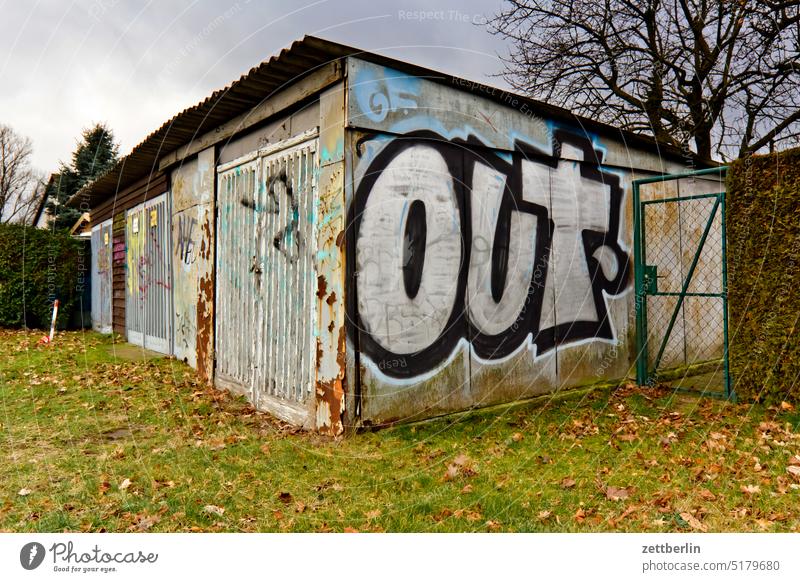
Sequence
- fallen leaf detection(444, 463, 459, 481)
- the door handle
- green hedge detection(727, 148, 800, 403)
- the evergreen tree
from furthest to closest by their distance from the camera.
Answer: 1. the evergreen tree
2. the door handle
3. green hedge detection(727, 148, 800, 403)
4. fallen leaf detection(444, 463, 459, 481)

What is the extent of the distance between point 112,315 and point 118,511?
11.9 meters

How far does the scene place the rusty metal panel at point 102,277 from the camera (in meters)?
14.5

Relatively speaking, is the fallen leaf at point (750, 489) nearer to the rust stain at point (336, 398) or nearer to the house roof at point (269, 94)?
the rust stain at point (336, 398)

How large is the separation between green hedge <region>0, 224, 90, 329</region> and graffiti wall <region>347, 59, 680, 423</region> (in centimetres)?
1396

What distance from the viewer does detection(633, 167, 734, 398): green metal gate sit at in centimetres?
757

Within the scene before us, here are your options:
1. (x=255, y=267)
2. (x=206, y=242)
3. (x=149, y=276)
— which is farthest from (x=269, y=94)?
(x=149, y=276)

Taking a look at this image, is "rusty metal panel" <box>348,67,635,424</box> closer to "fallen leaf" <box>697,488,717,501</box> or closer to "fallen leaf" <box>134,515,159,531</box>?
"fallen leaf" <box>134,515,159,531</box>

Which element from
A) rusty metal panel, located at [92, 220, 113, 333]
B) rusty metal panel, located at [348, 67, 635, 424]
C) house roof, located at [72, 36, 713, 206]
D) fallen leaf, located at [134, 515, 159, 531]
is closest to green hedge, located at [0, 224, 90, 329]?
rusty metal panel, located at [92, 220, 113, 333]

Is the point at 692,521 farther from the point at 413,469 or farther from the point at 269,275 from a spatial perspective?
the point at 269,275

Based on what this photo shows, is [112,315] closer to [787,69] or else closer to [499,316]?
[499,316]

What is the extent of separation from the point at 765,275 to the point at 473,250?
3.41 meters

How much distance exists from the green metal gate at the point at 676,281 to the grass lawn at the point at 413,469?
1.18m

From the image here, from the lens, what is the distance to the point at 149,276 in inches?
442

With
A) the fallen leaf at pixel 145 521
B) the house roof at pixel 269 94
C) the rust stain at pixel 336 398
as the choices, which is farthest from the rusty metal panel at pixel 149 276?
the fallen leaf at pixel 145 521
